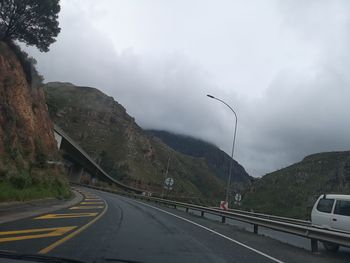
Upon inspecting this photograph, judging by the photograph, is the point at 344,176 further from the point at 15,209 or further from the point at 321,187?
the point at 15,209

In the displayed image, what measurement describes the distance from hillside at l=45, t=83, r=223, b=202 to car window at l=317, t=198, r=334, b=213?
11836 cm

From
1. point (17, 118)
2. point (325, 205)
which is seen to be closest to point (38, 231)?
point (325, 205)

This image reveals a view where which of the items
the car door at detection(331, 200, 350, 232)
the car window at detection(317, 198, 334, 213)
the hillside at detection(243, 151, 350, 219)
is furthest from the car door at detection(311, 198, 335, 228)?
the hillside at detection(243, 151, 350, 219)

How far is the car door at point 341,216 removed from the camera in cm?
1789

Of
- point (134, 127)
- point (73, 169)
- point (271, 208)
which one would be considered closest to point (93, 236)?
point (271, 208)

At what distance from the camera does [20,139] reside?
37.9 m

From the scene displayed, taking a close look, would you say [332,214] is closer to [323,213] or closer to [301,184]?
[323,213]

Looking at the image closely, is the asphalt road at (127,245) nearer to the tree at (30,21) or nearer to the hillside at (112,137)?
the tree at (30,21)

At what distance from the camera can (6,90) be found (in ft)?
131

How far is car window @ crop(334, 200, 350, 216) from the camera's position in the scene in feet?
59.6

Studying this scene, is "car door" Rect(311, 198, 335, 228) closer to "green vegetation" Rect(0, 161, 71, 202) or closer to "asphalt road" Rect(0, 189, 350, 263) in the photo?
"asphalt road" Rect(0, 189, 350, 263)

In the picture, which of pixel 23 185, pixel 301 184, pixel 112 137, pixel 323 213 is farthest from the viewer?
pixel 112 137

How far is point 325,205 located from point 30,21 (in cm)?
3445

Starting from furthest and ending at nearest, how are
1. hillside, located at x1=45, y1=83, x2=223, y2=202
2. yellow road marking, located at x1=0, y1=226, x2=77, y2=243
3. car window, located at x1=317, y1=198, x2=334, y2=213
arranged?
hillside, located at x1=45, y1=83, x2=223, y2=202 < car window, located at x1=317, y1=198, x2=334, y2=213 < yellow road marking, located at x1=0, y1=226, x2=77, y2=243
